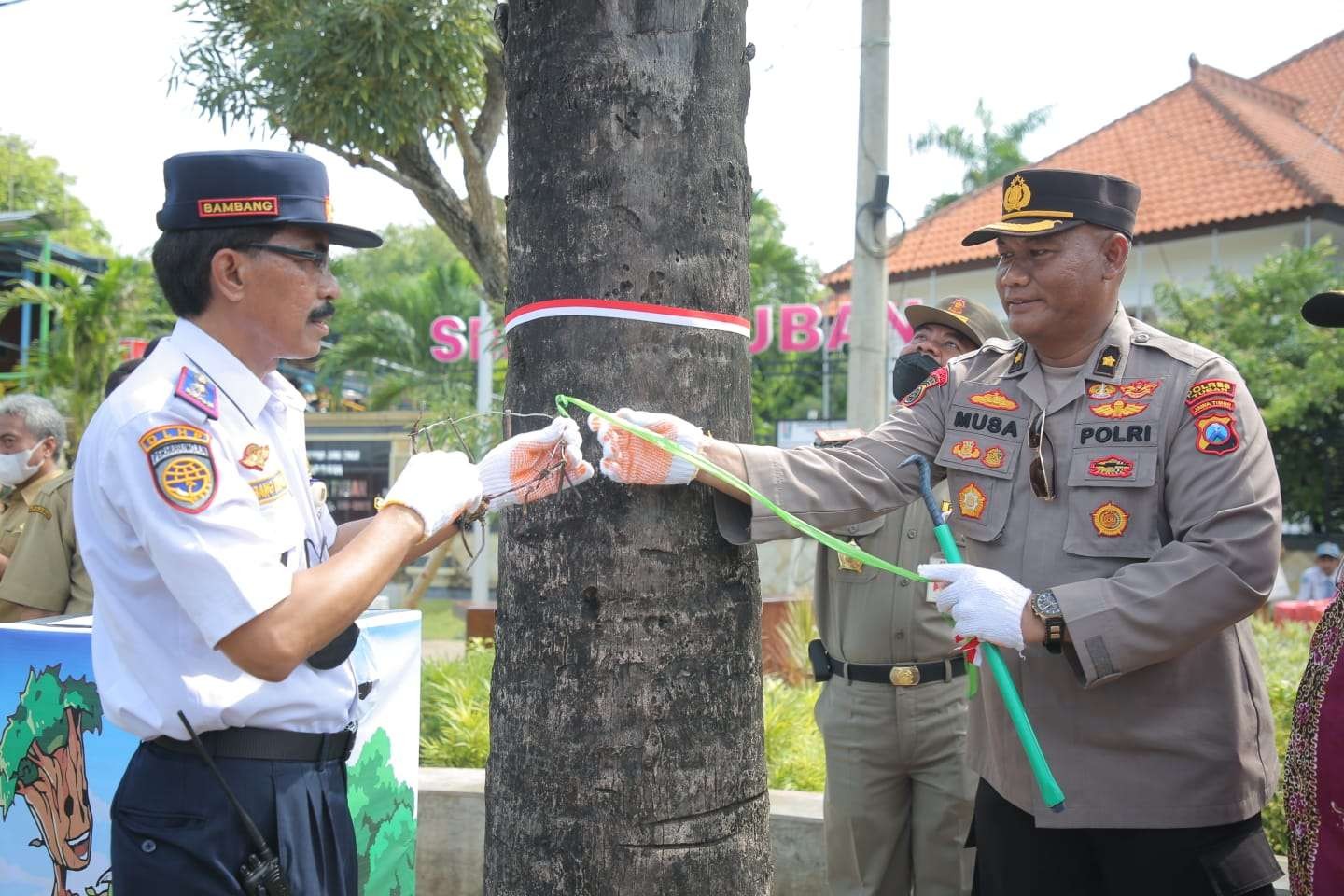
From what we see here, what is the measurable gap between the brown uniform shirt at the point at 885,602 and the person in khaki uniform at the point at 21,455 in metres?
3.61

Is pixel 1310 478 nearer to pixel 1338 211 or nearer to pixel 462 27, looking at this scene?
pixel 1338 211

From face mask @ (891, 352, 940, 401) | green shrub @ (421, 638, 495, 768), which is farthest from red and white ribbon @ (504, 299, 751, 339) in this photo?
green shrub @ (421, 638, 495, 768)

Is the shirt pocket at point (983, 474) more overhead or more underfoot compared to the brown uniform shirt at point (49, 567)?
more overhead

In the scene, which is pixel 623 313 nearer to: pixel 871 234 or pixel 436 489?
pixel 436 489

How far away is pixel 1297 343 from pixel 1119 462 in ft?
47.3

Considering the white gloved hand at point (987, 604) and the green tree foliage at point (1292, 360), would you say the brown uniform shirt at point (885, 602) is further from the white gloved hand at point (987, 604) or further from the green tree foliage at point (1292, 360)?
the green tree foliage at point (1292, 360)

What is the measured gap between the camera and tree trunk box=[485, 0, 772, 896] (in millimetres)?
2244

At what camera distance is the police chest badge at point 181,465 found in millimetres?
1788

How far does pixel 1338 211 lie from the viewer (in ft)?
56.5

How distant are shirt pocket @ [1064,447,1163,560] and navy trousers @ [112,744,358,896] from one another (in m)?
1.66

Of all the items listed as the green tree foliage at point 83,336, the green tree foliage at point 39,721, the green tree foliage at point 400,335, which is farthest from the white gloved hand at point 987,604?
the green tree foliage at point 400,335

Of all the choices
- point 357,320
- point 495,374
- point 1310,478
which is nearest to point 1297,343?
point 1310,478

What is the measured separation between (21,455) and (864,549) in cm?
382

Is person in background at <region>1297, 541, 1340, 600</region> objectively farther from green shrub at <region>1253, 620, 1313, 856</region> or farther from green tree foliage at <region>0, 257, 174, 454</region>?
green tree foliage at <region>0, 257, 174, 454</region>
